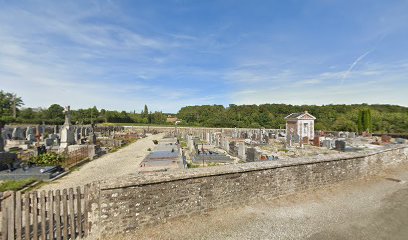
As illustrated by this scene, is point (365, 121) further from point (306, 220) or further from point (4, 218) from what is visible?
point (4, 218)

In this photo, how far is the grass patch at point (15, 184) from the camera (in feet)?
30.5

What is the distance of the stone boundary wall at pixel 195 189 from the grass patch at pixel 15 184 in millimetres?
6846

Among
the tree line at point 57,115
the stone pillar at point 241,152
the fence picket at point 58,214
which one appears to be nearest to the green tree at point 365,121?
the stone pillar at point 241,152

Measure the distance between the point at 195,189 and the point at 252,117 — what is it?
5733 cm

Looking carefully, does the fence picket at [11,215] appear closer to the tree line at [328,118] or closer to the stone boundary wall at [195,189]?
the stone boundary wall at [195,189]

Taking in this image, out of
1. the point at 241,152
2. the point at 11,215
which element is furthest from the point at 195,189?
the point at 241,152

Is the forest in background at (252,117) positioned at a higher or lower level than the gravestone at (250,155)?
higher

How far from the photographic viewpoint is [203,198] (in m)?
6.43

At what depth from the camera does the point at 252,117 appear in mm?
61938

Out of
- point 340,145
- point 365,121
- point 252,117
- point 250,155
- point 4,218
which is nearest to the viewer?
point 4,218

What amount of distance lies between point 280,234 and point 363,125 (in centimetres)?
4253

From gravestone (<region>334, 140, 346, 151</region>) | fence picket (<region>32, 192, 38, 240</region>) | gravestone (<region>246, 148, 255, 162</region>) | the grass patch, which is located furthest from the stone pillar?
fence picket (<region>32, 192, 38, 240</region>)

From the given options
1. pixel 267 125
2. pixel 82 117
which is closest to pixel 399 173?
pixel 267 125

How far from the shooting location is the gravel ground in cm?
559
